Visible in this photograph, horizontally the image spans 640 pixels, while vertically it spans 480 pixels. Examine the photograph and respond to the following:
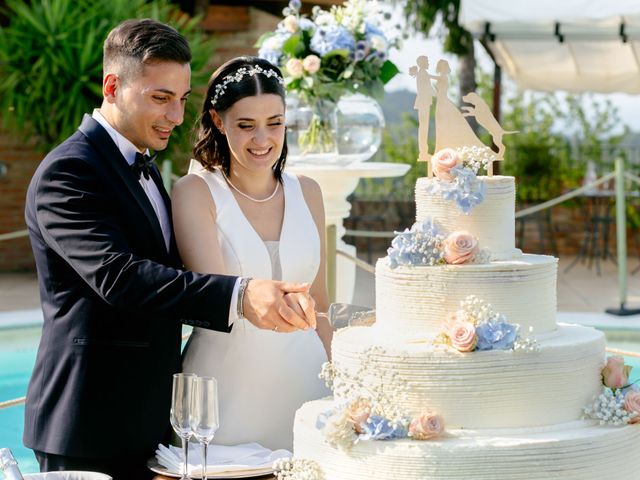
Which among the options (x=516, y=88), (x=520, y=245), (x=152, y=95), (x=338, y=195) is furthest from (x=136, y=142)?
(x=516, y=88)

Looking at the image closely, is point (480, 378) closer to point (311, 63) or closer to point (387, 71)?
point (311, 63)

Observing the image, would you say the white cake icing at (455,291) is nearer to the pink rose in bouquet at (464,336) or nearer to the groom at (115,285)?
the pink rose in bouquet at (464,336)

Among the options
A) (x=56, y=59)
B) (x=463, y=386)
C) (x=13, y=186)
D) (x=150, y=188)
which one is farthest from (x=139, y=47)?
(x=13, y=186)

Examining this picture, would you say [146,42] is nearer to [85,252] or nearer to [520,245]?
[85,252]

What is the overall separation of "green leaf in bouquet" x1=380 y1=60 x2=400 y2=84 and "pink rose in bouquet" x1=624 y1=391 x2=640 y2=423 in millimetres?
4314

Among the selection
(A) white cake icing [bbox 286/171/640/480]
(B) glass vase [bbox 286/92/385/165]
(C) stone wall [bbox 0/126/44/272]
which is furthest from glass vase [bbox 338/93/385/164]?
(C) stone wall [bbox 0/126/44/272]

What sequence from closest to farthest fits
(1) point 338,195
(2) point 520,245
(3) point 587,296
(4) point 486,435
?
(4) point 486,435 → (1) point 338,195 → (3) point 587,296 → (2) point 520,245

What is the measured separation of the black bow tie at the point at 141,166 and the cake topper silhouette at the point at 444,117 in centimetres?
88

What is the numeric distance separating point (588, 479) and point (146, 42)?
185 cm

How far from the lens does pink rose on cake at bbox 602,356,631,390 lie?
335 cm

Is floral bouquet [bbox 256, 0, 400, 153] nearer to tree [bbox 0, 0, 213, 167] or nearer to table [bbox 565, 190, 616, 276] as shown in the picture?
tree [bbox 0, 0, 213, 167]

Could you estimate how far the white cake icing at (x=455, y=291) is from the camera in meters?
3.27

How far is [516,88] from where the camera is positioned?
1681 cm

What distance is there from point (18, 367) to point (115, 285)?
594cm
